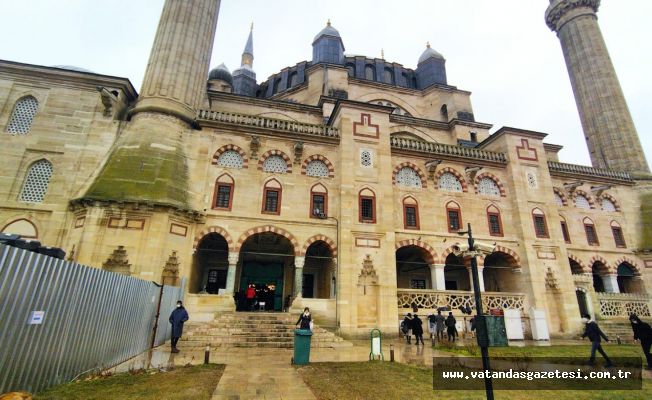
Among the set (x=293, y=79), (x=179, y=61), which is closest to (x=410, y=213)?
(x=179, y=61)

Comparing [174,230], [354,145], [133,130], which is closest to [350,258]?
[354,145]

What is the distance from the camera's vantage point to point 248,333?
11859 millimetres

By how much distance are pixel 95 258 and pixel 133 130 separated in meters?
6.42

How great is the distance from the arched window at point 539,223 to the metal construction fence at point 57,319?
19763 millimetres

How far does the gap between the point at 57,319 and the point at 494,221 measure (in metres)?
19.3

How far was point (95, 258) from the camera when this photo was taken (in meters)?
12.4

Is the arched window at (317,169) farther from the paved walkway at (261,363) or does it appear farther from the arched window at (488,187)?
the arched window at (488,187)

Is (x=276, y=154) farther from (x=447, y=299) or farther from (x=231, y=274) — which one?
(x=447, y=299)

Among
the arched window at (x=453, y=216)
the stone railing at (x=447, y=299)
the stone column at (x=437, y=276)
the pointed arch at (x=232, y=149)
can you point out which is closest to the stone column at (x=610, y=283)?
the stone railing at (x=447, y=299)

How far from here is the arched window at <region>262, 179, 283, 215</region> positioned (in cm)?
1586

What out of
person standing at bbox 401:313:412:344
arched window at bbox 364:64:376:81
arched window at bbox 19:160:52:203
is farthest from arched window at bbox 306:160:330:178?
arched window at bbox 364:64:376:81

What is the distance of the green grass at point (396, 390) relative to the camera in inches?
222

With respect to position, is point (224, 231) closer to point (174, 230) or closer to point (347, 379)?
point (174, 230)

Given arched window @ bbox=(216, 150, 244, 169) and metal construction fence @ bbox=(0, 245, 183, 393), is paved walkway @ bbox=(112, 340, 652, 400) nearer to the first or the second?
metal construction fence @ bbox=(0, 245, 183, 393)
